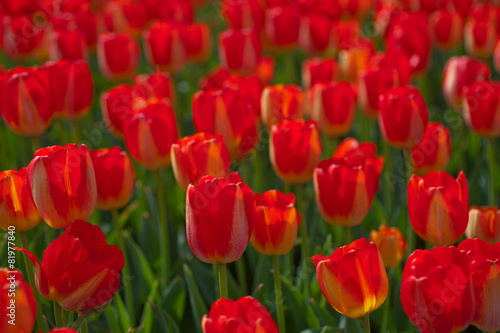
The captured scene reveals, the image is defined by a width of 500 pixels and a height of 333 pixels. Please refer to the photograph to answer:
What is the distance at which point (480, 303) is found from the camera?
121 centimetres

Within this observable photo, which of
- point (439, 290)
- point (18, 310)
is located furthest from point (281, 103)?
point (18, 310)

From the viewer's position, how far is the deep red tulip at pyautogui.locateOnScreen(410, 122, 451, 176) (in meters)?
2.08

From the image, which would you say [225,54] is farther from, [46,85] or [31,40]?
[46,85]

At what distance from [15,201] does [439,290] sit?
0.91 m

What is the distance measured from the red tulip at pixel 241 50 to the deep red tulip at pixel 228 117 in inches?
38.2

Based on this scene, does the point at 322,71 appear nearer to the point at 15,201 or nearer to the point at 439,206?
Result: the point at 439,206

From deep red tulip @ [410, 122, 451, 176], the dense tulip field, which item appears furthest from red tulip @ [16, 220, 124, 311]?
deep red tulip @ [410, 122, 451, 176]

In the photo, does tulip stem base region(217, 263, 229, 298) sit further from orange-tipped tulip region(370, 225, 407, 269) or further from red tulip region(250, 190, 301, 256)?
orange-tipped tulip region(370, 225, 407, 269)

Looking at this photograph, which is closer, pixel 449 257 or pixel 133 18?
pixel 449 257

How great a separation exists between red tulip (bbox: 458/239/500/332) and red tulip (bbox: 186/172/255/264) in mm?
418

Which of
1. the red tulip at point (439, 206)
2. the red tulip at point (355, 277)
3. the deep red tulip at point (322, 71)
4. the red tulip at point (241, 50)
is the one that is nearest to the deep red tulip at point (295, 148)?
the red tulip at point (439, 206)

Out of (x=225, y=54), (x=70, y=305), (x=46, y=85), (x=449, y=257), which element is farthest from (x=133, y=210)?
(x=449, y=257)

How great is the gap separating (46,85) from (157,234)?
0.64 m

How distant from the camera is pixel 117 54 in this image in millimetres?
2934
